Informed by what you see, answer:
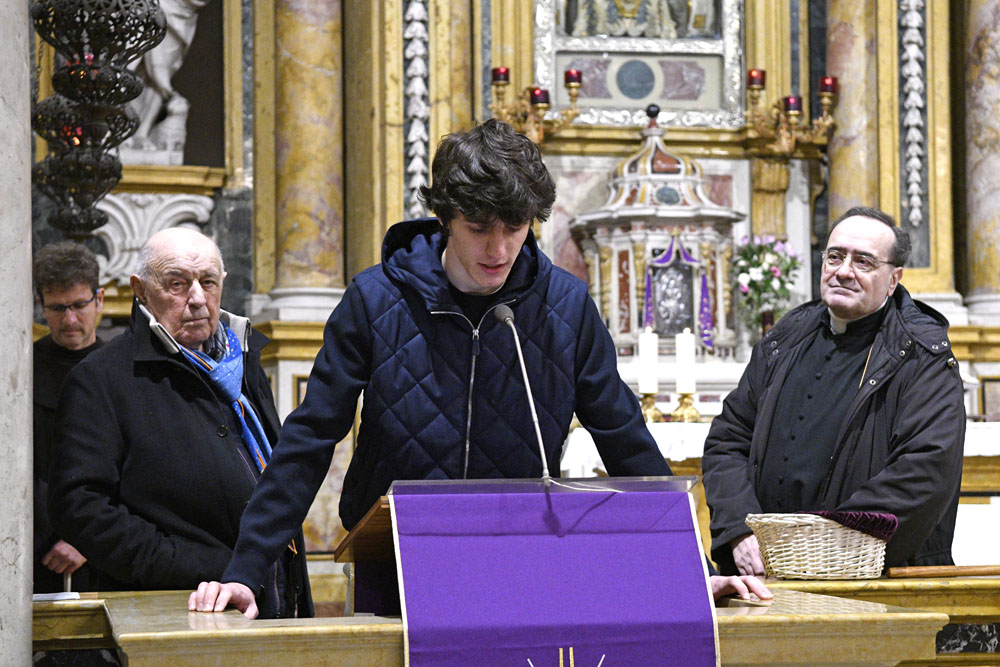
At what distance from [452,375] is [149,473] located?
0.83 m

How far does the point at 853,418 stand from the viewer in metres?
3.37

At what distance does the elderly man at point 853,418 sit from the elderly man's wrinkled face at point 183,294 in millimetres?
1321

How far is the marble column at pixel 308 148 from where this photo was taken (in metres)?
7.91

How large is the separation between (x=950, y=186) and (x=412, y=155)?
3148 millimetres

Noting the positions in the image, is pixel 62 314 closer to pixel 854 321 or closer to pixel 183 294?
pixel 183 294

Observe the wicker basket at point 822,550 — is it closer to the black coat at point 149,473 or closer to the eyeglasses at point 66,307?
the black coat at point 149,473

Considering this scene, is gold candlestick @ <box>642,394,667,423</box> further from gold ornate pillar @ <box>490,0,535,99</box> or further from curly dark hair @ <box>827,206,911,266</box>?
gold ornate pillar @ <box>490,0,535,99</box>

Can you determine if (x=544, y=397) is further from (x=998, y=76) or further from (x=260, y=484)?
(x=998, y=76)

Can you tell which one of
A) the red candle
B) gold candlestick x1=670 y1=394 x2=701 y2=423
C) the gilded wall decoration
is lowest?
gold candlestick x1=670 y1=394 x2=701 y2=423

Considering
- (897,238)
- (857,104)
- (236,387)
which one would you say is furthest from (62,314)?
(857,104)

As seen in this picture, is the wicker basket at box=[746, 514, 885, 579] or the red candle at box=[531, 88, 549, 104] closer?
the wicker basket at box=[746, 514, 885, 579]

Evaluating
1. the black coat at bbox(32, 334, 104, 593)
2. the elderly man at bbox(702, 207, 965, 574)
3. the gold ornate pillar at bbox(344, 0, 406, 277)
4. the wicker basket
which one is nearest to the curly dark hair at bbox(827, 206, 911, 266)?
the elderly man at bbox(702, 207, 965, 574)

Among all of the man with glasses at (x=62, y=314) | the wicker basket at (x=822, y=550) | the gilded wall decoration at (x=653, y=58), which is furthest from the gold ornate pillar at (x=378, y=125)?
the wicker basket at (x=822, y=550)

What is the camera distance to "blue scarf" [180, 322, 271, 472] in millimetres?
3066
